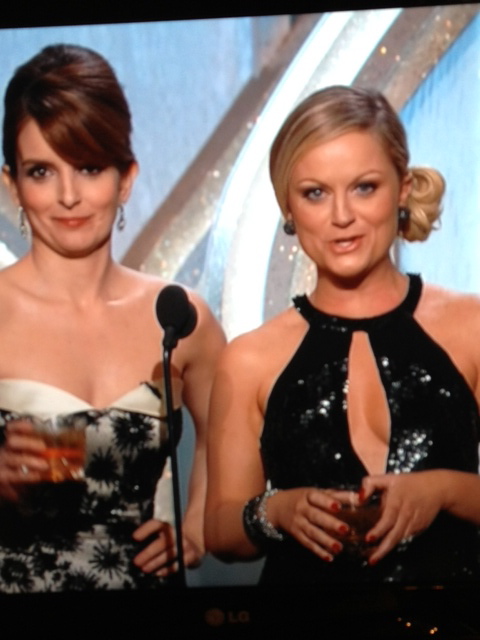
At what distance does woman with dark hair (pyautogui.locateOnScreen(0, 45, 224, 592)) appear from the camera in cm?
198

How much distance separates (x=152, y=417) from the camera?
1979 millimetres

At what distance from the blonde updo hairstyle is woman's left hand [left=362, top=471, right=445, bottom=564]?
0.38 m

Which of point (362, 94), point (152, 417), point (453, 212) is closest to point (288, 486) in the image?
point (152, 417)

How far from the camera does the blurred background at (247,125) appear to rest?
1995mm

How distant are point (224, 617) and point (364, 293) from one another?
0.55 metres

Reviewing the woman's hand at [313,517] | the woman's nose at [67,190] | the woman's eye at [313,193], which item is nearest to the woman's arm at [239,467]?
the woman's hand at [313,517]

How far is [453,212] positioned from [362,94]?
234 mm

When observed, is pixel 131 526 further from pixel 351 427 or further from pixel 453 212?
pixel 453 212

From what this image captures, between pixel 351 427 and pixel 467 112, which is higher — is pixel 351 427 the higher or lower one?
the lower one

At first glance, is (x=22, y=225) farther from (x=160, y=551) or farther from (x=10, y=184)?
(x=160, y=551)

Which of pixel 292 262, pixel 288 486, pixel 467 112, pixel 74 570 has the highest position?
pixel 467 112

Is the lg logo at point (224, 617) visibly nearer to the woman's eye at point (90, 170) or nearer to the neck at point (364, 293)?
the neck at point (364, 293)

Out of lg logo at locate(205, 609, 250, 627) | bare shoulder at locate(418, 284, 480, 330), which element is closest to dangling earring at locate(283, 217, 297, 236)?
bare shoulder at locate(418, 284, 480, 330)

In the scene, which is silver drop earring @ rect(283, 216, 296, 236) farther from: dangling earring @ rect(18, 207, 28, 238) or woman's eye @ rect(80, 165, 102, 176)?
dangling earring @ rect(18, 207, 28, 238)
